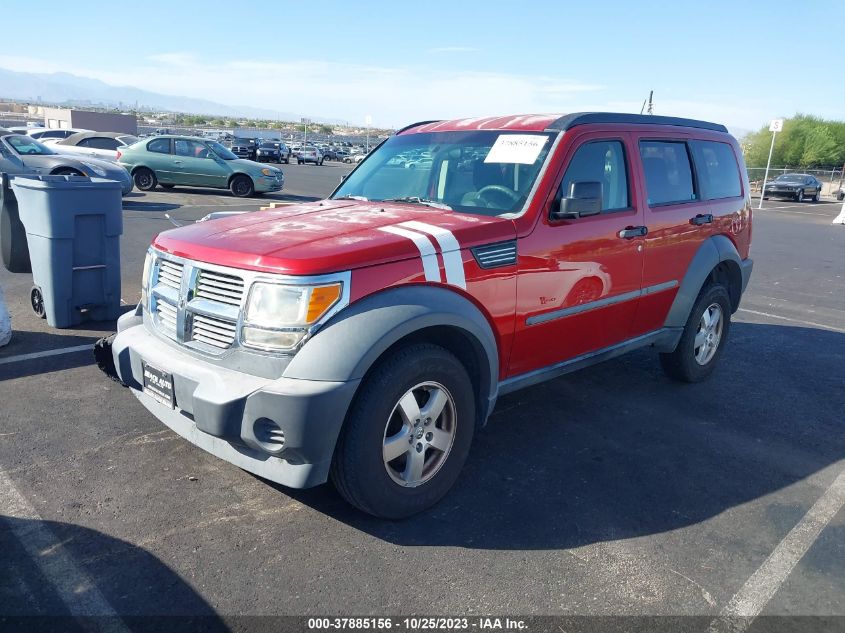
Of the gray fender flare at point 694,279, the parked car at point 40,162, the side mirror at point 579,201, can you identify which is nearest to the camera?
the side mirror at point 579,201

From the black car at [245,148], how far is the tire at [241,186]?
20.7 m

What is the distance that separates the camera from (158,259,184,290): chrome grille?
3.34 m

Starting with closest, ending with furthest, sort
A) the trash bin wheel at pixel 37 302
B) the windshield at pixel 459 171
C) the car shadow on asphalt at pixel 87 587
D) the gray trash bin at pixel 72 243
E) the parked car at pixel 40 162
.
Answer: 1. the car shadow on asphalt at pixel 87 587
2. the windshield at pixel 459 171
3. the gray trash bin at pixel 72 243
4. the trash bin wheel at pixel 37 302
5. the parked car at pixel 40 162

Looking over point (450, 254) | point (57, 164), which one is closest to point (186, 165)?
point (57, 164)

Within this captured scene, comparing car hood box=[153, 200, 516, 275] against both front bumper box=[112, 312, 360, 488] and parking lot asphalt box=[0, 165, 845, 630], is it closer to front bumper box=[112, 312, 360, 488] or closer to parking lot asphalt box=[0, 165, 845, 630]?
front bumper box=[112, 312, 360, 488]

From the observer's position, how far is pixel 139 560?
289 cm

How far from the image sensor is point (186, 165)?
18.1 metres

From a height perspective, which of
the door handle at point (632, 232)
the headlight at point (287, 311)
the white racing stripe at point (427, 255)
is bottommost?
the headlight at point (287, 311)

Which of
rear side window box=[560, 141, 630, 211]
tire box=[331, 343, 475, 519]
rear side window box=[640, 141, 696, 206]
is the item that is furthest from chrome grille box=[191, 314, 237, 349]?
rear side window box=[640, 141, 696, 206]

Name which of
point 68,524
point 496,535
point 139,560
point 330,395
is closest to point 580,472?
point 496,535

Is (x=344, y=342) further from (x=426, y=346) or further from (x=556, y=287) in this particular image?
(x=556, y=287)

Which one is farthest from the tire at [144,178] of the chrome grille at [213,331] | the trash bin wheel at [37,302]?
the chrome grille at [213,331]

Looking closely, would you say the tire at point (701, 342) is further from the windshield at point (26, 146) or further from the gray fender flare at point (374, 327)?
the windshield at point (26, 146)

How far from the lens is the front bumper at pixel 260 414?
280cm
